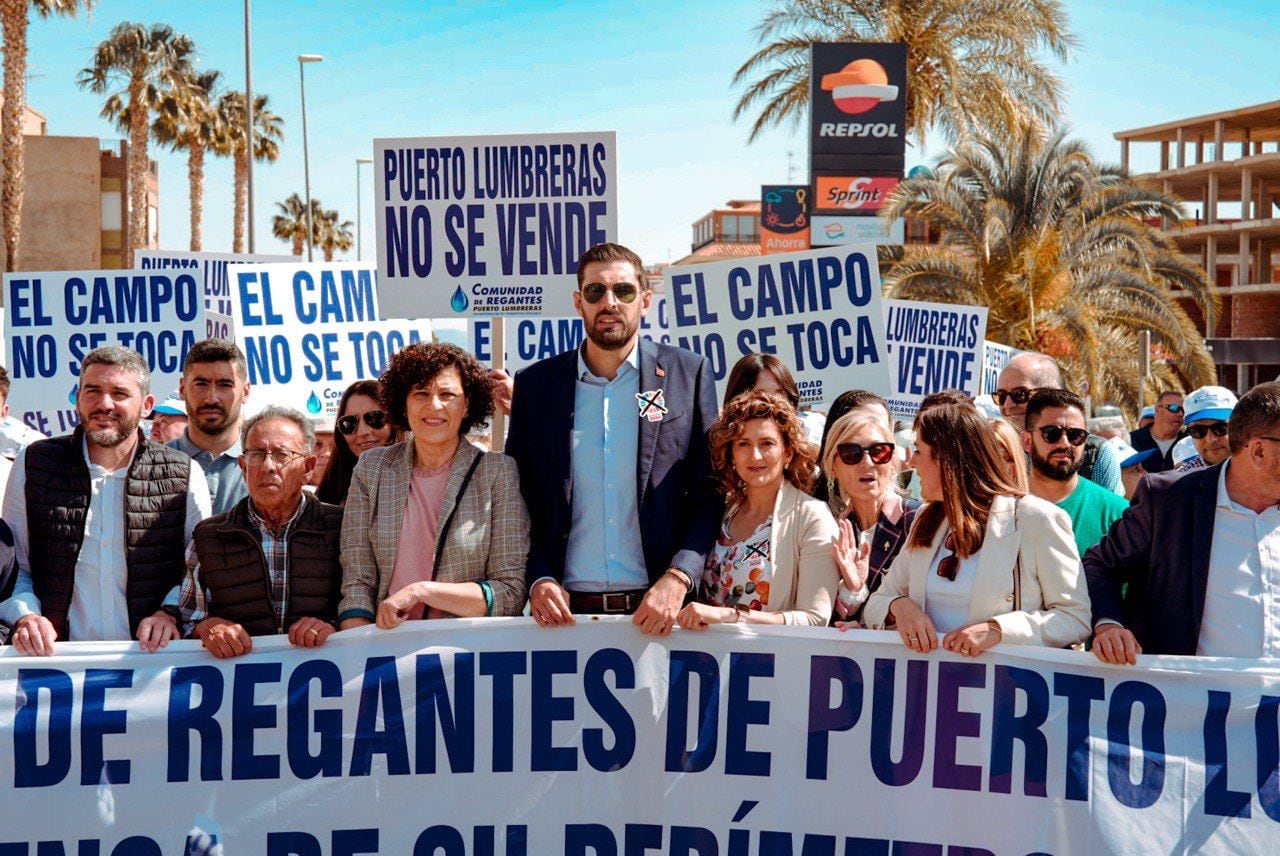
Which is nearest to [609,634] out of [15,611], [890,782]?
[890,782]

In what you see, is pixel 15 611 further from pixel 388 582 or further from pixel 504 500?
pixel 504 500

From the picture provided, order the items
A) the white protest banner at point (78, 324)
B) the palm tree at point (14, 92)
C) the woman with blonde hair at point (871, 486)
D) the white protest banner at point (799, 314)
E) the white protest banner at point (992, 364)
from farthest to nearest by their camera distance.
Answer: the palm tree at point (14, 92) < the white protest banner at point (992, 364) < the white protest banner at point (78, 324) < the white protest banner at point (799, 314) < the woman with blonde hair at point (871, 486)

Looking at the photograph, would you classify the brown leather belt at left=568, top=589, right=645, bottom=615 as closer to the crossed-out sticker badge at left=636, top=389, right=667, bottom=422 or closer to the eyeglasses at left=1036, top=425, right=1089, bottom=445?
the crossed-out sticker badge at left=636, top=389, right=667, bottom=422

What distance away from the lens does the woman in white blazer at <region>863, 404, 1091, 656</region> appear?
383cm

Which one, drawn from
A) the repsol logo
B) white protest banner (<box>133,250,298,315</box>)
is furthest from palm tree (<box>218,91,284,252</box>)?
white protest banner (<box>133,250,298,315</box>)

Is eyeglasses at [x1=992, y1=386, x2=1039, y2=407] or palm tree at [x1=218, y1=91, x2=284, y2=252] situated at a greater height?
palm tree at [x1=218, y1=91, x2=284, y2=252]

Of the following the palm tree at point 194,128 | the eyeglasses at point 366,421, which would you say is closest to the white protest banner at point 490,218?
the eyeglasses at point 366,421

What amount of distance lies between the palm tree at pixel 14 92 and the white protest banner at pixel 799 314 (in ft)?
83.8

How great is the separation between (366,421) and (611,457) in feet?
5.17

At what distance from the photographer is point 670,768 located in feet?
13.4

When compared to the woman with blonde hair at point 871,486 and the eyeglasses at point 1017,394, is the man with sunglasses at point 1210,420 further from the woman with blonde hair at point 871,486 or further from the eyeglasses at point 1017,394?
the woman with blonde hair at point 871,486

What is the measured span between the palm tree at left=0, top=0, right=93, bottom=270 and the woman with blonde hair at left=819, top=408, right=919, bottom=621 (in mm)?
28502

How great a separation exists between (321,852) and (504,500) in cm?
121

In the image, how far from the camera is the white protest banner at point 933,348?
10016 mm
